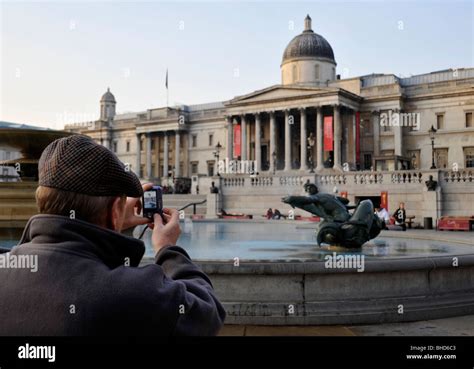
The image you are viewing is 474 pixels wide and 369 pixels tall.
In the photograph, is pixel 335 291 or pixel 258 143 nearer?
pixel 335 291

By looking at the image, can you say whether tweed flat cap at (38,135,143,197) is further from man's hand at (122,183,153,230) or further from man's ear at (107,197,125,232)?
man's hand at (122,183,153,230)

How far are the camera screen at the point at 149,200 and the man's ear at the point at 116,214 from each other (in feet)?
0.89

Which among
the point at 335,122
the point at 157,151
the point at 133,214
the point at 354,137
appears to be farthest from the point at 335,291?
the point at 157,151

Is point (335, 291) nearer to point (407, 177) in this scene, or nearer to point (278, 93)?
point (407, 177)

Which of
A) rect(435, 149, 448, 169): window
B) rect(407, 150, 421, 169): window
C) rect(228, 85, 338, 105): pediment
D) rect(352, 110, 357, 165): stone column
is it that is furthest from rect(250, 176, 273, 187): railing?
rect(435, 149, 448, 169): window

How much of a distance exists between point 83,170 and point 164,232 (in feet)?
1.56

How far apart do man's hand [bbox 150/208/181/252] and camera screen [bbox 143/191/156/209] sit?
0.16ft

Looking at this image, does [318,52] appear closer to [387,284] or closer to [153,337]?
[387,284]

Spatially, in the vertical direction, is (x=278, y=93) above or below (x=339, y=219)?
above

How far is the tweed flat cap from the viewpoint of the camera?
172 centimetres

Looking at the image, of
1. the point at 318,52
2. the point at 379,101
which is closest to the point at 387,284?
the point at 379,101

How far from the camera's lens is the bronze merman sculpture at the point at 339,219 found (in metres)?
8.62

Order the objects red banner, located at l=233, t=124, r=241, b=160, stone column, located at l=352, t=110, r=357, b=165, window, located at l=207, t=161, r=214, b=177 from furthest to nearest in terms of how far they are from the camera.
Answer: window, located at l=207, t=161, r=214, b=177, red banner, located at l=233, t=124, r=241, b=160, stone column, located at l=352, t=110, r=357, b=165

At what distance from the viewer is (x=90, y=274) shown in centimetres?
161
